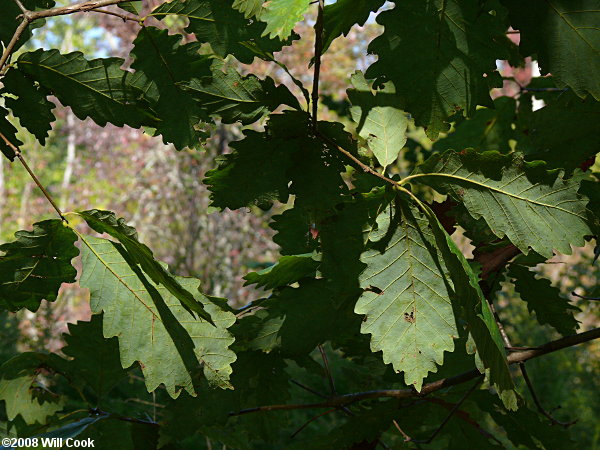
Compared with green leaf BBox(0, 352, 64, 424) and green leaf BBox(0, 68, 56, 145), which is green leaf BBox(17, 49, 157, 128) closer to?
green leaf BBox(0, 68, 56, 145)

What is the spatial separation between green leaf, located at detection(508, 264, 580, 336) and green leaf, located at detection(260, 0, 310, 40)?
743mm

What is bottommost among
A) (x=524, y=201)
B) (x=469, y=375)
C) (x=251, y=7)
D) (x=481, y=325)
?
(x=469, y=375)

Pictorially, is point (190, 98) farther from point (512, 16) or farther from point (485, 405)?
point (485, 405)

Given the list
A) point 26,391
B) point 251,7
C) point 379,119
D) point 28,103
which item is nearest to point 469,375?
point 379,119

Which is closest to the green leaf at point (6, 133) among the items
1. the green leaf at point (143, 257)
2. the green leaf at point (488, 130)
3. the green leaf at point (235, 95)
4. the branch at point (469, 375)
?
the green leaf at point (143, 257)

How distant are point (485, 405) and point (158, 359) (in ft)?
2.13

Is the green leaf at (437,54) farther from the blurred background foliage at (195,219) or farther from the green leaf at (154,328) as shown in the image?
the blurred background foliage at (195,219)

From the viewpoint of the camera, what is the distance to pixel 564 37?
0.74 m

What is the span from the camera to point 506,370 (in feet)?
2.48

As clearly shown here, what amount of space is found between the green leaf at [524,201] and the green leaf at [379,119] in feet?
0.42

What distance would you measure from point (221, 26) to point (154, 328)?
1.23 ft

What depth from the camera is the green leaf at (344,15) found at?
0.76 meters

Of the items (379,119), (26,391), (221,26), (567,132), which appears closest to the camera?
(221,26)

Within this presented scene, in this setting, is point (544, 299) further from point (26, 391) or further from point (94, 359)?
point (26, 391)
